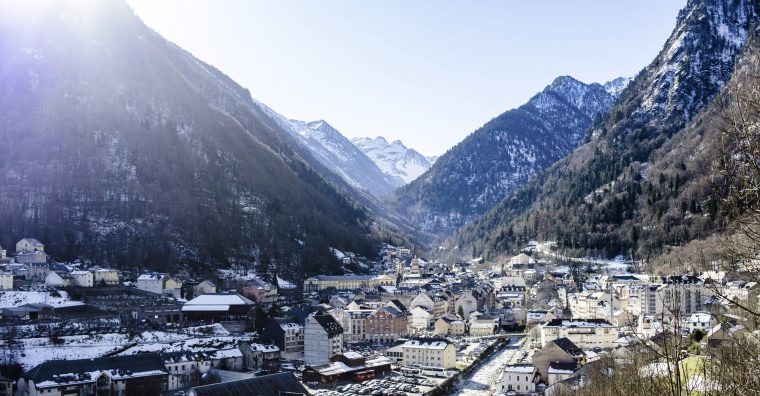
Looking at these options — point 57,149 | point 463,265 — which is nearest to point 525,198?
point 463,265

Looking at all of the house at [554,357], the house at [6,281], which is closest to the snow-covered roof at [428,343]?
the house at [554,357]

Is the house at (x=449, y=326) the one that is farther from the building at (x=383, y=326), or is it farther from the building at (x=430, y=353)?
the building at (x=430, y=353)

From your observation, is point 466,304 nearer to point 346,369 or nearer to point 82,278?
point 346,369

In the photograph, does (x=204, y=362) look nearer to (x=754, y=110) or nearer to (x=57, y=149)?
(x=754, y=110)

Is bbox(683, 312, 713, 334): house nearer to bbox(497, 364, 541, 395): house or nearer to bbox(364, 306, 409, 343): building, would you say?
bbox(497, 364, 541, 395): house

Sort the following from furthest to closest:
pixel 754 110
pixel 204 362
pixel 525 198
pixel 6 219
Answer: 1. pixel 525 198
2. pixel 6 219
3. pixel 204 362
4. pixel 754 110

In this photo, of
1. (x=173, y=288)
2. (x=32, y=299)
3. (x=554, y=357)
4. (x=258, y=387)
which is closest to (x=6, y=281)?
(x=32, y=299)
